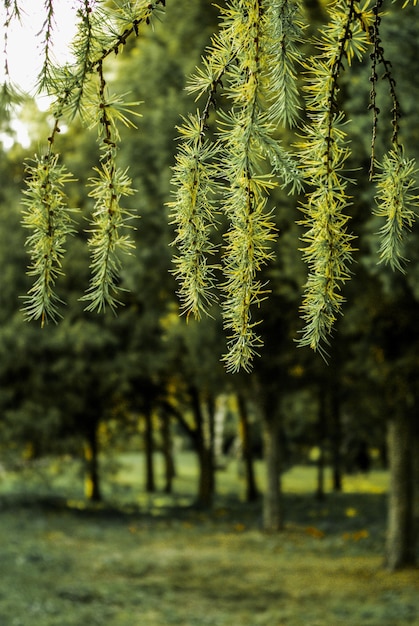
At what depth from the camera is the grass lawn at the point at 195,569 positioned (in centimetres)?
944

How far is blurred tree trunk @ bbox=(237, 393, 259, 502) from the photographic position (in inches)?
864

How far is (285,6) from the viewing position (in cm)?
170

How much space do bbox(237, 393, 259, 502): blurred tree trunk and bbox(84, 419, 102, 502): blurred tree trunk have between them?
396 cm

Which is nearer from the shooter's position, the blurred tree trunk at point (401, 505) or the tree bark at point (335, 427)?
the blurred tree trunk at point (401, 505)

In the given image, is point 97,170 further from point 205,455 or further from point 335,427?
point 205,455

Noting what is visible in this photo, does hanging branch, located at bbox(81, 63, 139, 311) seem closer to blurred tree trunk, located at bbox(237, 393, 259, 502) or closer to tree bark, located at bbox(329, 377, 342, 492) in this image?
tree bark, located at bbox(329, 377, 342, 492)

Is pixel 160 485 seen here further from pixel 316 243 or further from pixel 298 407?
pixel 316 243

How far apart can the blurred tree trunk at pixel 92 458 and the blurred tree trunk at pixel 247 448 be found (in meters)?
3.96

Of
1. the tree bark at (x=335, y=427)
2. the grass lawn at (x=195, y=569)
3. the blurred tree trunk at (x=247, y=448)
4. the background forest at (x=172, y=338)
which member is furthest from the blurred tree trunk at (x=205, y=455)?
the tree bark at (x=335, y=427)

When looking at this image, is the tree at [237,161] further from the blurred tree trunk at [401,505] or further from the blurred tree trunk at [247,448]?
the blurred tree trunk at [247,448]

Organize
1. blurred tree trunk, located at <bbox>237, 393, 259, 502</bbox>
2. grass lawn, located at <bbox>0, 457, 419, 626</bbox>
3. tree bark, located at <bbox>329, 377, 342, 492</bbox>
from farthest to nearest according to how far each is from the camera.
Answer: blurred tree trunk, located at <bbox>237, 393, 259, 502</bbox> < tree bark, located at <bbox>329, 377, 342, 492</bbox> < grass lawn, located at <bbox>0, 457, 419, 626</bbox>

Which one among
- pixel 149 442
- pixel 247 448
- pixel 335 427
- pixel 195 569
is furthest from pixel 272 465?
pixel 149 442

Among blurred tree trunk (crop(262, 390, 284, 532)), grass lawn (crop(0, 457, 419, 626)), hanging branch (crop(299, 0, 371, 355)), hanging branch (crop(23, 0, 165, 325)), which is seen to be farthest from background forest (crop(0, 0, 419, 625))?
hanging branch (crop(23, 0, 165, 325))

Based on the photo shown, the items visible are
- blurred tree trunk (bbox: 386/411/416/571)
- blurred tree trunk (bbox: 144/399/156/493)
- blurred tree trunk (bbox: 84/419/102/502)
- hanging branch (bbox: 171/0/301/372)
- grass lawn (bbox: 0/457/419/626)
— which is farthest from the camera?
blurred tree trunk (bbox: 144/399/156/493)
